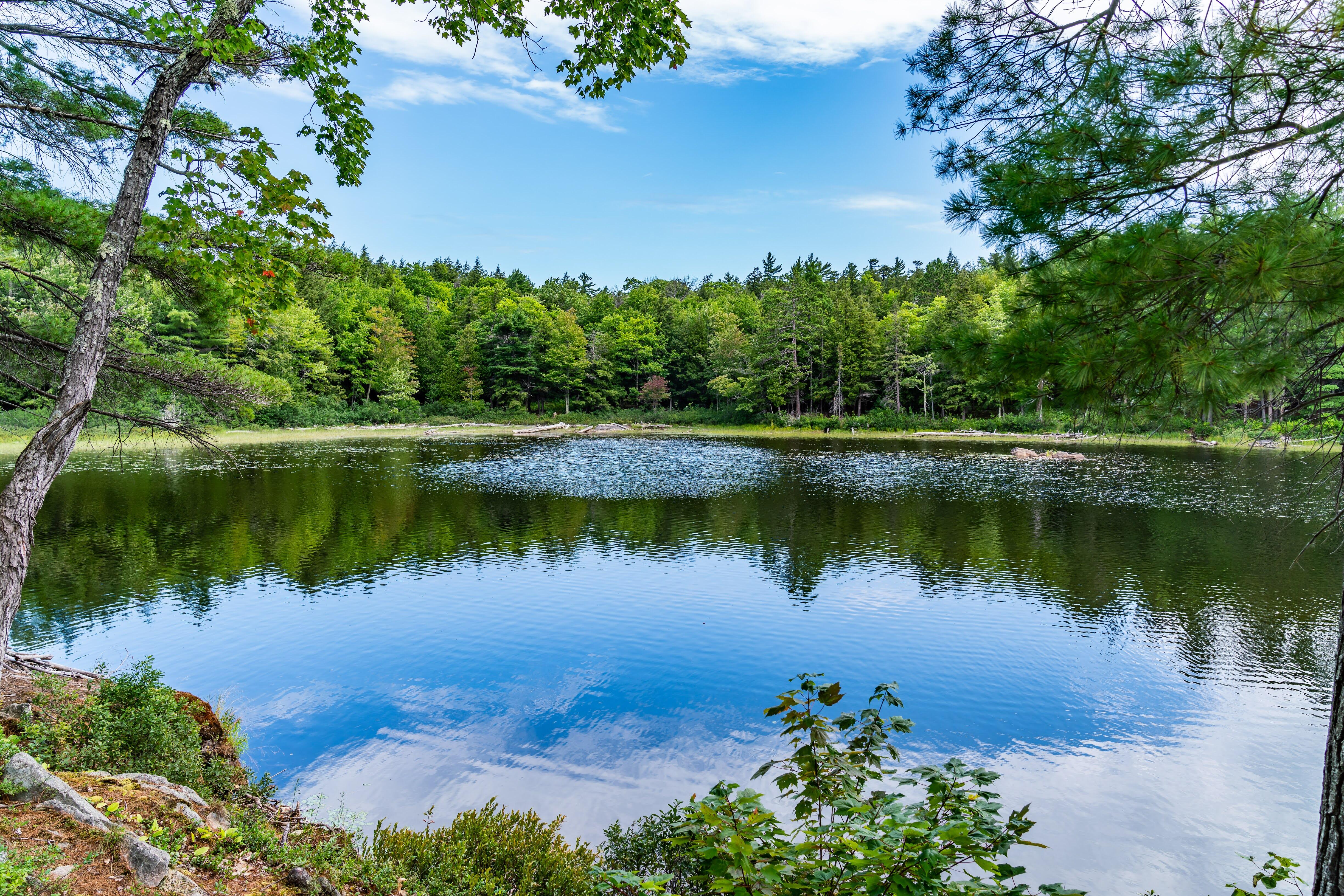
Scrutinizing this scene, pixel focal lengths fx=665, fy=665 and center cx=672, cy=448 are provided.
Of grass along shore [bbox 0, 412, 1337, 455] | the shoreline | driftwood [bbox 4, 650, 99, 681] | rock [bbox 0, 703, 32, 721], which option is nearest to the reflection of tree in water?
driftwood [bbox 4, 650, 99, 681]

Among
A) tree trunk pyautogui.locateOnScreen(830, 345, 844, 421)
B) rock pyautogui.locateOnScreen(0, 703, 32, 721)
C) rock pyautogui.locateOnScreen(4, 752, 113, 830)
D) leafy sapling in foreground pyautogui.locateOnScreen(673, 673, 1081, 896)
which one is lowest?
rock pyautogui.locateOnScreen(0, 703, 32, 721)

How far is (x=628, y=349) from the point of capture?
62281 mm

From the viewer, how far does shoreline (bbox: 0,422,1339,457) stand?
3353 cm

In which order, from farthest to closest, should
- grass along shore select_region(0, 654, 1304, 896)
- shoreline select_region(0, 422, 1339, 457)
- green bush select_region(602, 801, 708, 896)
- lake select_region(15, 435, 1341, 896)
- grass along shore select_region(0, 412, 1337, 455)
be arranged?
grass along shore select_region(0, 412, 1337, 455)
shoreline select_region(0, 422, 1339, 457)
lake select_region(15, 435, 1341, 896)
green bush select_region(602, 801, 708, 896)
grass along shore select_region(0, 654, 1304, 896)

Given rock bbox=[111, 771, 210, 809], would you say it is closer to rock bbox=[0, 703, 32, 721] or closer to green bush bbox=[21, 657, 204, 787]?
green bush bbox=[21, 657, 204, 787]

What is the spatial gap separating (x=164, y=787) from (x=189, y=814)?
1.60ft

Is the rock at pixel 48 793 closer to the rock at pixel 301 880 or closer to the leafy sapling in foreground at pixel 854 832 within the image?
the rock at pixel 301 880

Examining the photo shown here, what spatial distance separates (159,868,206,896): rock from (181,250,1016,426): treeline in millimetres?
44836

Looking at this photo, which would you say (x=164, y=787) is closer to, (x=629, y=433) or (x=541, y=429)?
(x=629, y=433)

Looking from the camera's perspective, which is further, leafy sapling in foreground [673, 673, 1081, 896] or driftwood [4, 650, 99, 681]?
driftwood [4, 650, 99, 681]

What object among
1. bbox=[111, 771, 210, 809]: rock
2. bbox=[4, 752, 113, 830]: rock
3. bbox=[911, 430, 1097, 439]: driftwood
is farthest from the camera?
bbox=[911, 430, 1097, 439]: driftwood

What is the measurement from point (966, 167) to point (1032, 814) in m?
5.41

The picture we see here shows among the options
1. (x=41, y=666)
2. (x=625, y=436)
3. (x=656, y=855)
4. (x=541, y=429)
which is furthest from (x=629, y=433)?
(x=656, y=855)

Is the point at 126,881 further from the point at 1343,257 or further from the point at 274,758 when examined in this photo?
the point at 1343,257
